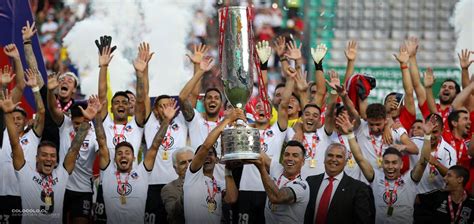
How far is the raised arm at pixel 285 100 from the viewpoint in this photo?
1672 centimetres

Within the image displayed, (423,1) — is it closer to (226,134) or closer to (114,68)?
(114,68)

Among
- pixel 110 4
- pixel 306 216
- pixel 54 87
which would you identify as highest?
pixel 110 4

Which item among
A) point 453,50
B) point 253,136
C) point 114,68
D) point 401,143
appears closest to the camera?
point 253,136

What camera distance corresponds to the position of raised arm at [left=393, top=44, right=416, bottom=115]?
17578 mm

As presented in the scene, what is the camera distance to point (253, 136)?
1503 cm

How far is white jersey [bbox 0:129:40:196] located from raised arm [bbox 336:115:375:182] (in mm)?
3182

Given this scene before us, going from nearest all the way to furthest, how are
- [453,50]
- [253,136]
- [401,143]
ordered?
[253,136] < [401,143] < [453,50]

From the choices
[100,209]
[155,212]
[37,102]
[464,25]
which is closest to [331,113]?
[155,212]

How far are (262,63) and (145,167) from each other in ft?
5.24

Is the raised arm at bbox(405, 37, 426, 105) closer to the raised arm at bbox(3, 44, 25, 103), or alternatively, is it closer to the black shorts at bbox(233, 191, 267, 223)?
the black shorts at bbox(233, 191, 267, 223)

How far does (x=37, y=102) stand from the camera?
670 inches

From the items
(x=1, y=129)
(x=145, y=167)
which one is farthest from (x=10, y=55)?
(x=145, y=167)

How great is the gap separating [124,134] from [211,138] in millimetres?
1779

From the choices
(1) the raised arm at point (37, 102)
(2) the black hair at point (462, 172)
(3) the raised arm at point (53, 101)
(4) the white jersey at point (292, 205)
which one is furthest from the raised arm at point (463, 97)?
(1) the raised arm at point (37, 102)
